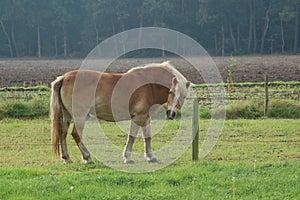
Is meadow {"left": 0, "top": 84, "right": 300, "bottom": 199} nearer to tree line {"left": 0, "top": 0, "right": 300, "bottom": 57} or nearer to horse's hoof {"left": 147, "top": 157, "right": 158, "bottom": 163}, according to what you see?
horse's hoof {"left": 147, "top": 157, "right": 158, "bottom": 163}

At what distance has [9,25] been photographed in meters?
70.4

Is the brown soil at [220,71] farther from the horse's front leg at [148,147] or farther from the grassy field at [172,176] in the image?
the horse's front leg at [148,147]

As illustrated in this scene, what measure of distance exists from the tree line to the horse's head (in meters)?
56.1

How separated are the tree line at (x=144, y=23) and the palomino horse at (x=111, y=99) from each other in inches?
2190

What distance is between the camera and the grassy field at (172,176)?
651cm

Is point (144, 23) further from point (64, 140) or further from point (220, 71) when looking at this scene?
point (64, 140)

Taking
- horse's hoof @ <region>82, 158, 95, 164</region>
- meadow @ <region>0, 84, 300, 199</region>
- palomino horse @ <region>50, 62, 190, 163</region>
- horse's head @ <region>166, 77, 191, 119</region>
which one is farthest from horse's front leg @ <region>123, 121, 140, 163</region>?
horse's head @ <region>166, 77, 191, 119</region>

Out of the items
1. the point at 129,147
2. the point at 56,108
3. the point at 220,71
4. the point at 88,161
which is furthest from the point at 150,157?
the point at 220,71

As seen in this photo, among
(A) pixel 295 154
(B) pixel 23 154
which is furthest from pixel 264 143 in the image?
(B) pixel 23 154

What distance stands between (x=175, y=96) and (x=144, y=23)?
204ft

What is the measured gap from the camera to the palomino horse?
28.8 ft

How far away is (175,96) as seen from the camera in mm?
8312

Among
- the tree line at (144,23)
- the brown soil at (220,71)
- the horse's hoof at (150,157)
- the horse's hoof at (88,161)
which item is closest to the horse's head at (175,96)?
the horse's hoof at (150,157)

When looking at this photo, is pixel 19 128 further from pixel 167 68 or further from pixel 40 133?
pixel 167 68
